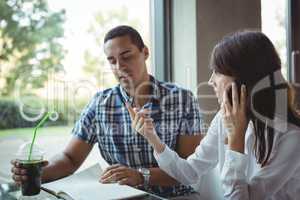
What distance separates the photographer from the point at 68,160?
4.44 ft

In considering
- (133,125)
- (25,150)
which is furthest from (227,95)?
(25,150)

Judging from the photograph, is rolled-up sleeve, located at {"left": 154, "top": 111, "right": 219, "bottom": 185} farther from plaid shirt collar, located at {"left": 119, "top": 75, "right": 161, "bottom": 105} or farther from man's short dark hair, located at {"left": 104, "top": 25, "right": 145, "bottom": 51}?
man's short dark hair, located at {"left": 104, "top": 25, "right": 145, "bottom": 51}

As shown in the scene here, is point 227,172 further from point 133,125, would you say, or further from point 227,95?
point 133,125

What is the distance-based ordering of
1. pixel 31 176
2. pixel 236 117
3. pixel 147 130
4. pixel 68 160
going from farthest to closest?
pixel 68 160 < pixel 147 130 < pixel 236 117 < pixel 31 176

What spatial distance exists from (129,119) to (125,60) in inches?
8.7

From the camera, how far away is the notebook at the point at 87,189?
0.94 metres

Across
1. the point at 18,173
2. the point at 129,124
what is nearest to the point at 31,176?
the point at 18,173

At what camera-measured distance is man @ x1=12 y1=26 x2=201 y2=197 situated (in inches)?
54.2

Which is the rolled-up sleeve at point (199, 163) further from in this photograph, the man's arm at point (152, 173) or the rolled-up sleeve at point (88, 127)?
the rolled-up sleeve at point (88, 127)

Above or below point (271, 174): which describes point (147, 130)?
above

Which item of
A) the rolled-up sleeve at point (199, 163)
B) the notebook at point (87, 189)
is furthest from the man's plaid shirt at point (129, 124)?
the notebook at point (87, 189)

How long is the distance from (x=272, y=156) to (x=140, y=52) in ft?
2.11

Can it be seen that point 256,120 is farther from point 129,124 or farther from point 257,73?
point 129,124

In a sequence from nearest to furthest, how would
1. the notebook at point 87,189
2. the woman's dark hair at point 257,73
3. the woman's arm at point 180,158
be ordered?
the notebook at point 87,189
the woman's dark hair at point 257,73
the woman's arm at point 180,158
